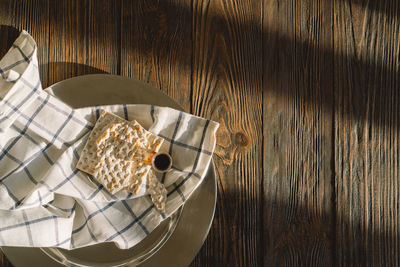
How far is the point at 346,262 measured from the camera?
2.31 ft

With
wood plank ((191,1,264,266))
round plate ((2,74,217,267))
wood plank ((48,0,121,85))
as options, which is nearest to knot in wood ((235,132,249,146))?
wood plank ((191,1,264,266))

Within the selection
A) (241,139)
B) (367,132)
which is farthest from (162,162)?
(367,132)

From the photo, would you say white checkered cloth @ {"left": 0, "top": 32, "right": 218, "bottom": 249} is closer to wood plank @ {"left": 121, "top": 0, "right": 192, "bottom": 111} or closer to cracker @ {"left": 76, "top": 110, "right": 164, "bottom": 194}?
cracker @ {"left": 76, "top": 110, "right": 164, "bottom": 194}

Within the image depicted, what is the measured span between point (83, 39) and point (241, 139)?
37 cm

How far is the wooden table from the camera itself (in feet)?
2.25

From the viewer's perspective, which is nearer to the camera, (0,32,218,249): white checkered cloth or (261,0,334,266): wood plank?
(0,32,218,249): white checkered cloth

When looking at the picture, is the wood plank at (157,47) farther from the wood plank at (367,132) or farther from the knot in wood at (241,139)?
the wood plank at (367,132)

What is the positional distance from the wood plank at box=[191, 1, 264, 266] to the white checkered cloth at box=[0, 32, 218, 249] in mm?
110

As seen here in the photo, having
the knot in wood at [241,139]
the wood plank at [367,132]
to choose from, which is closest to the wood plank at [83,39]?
the knot in wood at [241,139]

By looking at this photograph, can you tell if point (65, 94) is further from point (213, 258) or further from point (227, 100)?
point (213, 258)

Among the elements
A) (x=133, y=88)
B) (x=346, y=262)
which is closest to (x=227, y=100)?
(x=133, y=88)

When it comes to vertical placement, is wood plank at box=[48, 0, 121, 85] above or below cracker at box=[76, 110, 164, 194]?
above

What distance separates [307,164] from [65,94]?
0.48 m

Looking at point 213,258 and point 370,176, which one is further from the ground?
point 370,176
